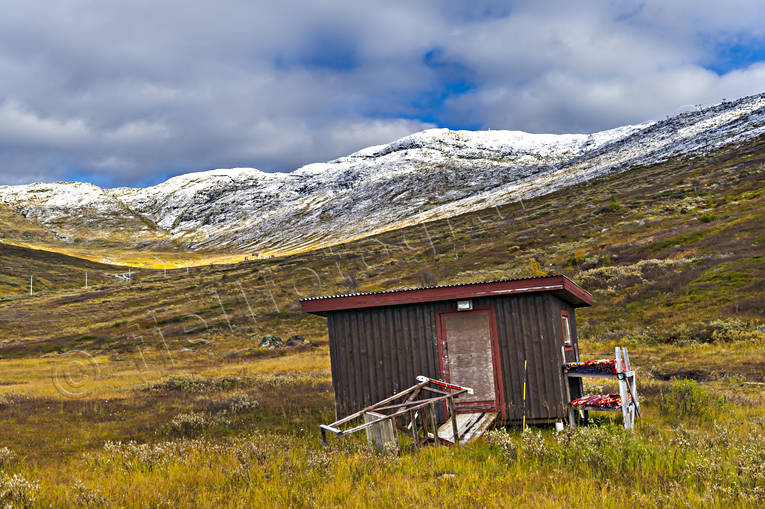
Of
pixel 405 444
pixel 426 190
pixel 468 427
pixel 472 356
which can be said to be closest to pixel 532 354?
pixel 472 356

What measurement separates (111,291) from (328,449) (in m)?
82.1

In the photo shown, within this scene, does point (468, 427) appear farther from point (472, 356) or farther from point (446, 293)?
point (446, 293)

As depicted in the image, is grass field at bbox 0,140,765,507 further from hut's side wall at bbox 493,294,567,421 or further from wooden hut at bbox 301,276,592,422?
wooden hut at bbox 301,276,592,422

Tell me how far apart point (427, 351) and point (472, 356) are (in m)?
1.11

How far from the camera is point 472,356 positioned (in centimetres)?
1298

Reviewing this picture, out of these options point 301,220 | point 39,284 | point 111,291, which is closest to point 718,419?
point 111,291

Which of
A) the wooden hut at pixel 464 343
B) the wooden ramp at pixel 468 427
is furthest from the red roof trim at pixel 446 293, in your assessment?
the wooden ramp at pixel 468 427

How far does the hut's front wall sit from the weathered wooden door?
181 millimetres

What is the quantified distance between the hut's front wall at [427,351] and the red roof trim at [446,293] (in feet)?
1.10

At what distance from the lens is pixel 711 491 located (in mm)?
6016

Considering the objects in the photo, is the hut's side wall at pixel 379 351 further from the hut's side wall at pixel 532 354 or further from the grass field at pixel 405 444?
the hut's side wall at pixel 532 354

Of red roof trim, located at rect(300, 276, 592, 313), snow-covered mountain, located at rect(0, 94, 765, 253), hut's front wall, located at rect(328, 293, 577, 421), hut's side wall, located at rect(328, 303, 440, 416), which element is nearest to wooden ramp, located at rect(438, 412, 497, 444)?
hut's front wall, located at rect(328, 293, 577, 421)

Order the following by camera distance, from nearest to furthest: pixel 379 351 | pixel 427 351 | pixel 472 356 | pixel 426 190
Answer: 1. pixel 472 356
2. pixel 427 351
3. pixel 379 351
4. pixel 426 190

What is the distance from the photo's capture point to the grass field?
7.07 metres
